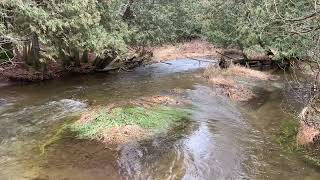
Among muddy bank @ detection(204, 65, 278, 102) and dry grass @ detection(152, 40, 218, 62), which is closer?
muddy bank @ detection(204, 65, 278, 102)

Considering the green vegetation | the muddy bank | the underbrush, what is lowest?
the underbrush

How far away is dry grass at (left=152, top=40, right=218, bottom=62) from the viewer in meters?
33.5

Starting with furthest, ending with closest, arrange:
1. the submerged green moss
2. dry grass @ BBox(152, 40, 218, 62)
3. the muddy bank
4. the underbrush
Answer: dry grass @ BBox(152, 40, 218, 62) → the muddy bank → the submerged green moss → the underbrush

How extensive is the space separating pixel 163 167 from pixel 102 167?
1561 mm

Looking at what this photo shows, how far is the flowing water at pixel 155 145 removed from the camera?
10.4 metres

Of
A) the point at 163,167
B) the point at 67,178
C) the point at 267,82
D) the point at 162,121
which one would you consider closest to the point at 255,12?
the point at 267,82

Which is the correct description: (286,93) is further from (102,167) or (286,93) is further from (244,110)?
(102,167)

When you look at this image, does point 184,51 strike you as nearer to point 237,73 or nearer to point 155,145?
point 237,73

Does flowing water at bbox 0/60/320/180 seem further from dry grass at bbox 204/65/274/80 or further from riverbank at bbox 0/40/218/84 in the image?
dry grass at bbox 204/65/274/80

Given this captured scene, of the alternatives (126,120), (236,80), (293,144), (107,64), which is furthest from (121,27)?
(293,144)

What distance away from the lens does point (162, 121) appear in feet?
46.3

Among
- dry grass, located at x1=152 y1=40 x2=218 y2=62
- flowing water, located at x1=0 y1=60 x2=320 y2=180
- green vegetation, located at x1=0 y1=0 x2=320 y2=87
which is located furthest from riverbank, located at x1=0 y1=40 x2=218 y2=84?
flowing water, located at x1=0 y1=60 x2=320 y2=180

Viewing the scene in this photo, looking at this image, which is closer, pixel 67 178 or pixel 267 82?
pixel 67 178

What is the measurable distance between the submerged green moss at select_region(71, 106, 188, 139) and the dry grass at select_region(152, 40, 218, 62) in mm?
16730
